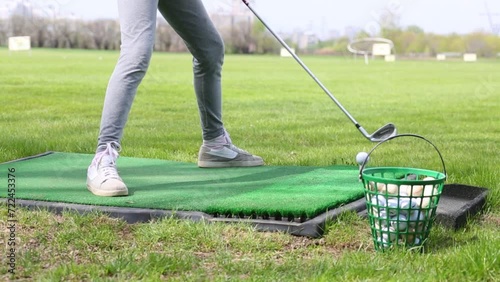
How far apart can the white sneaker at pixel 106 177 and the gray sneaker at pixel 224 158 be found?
0.96 meters

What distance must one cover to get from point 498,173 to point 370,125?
4.61 m

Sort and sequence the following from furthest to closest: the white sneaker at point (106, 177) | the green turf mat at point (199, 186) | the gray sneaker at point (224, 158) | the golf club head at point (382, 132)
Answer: the gray sneaker at point (224, 158), the golf club head at point (382, 132), the white sneaker at point (106, 177), the green turf mat at point (199, 186)

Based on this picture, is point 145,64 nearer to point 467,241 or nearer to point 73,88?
point 467,241

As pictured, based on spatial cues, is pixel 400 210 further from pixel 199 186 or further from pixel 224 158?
pixel 224 158

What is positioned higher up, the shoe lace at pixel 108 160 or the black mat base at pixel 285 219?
the shoe lace at pixel 108 160

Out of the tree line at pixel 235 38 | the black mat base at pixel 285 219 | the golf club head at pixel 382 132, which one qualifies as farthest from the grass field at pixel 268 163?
the tree line at pixel 235 38

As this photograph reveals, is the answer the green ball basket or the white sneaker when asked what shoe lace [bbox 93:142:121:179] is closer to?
the white sneaker

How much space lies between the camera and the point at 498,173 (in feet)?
15.0

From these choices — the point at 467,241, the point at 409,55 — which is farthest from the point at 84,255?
the point at 409,55

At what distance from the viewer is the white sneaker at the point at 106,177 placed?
380 centimetres

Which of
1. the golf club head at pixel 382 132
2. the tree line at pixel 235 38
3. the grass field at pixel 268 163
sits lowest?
the tree line at pixel 235 38

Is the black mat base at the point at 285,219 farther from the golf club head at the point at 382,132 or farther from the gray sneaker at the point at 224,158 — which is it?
the gray sneaker at the point at 224,158

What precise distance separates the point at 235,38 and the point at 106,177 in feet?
152

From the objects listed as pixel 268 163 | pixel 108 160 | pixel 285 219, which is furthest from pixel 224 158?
pixel 285 219
